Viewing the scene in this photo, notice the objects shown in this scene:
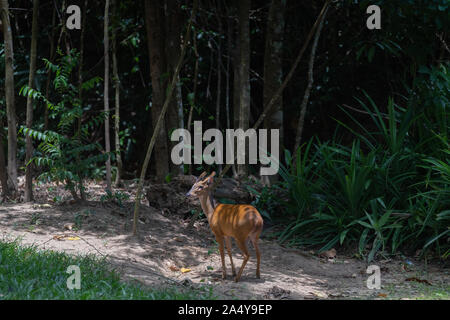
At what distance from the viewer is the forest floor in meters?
4.76

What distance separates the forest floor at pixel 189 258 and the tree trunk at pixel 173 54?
1.41m

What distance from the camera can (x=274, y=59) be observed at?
8000 mm

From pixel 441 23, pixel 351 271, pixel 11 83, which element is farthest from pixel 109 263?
pixel 441 23

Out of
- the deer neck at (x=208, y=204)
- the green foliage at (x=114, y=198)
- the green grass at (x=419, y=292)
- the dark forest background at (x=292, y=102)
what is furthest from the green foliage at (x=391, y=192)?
the green foliage at (x=114, y=198)

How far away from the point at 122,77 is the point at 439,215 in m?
7.09

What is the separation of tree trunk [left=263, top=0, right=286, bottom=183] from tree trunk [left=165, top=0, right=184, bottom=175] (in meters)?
1.40

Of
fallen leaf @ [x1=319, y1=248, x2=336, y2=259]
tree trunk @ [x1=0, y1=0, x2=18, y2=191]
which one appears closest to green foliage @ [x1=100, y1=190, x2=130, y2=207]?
tree trunk @ [x1=0, y1=0, x2=18, y2=191]

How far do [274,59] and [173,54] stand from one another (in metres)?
1.57

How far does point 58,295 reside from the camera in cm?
401

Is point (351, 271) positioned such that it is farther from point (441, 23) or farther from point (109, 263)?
point (441, 23)

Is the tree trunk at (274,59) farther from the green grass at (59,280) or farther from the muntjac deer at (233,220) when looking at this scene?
the green grass at (59,280)

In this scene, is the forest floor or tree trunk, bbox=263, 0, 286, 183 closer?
the forest floor

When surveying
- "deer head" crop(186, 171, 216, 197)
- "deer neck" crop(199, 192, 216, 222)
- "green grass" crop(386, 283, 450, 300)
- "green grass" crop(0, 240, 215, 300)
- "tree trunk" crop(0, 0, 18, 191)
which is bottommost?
"green grass" crop(386, 283, 450, 300)

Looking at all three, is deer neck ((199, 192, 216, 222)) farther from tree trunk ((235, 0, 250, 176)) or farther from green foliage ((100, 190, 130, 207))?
tree trunk ((235, 0, 250, 176))
